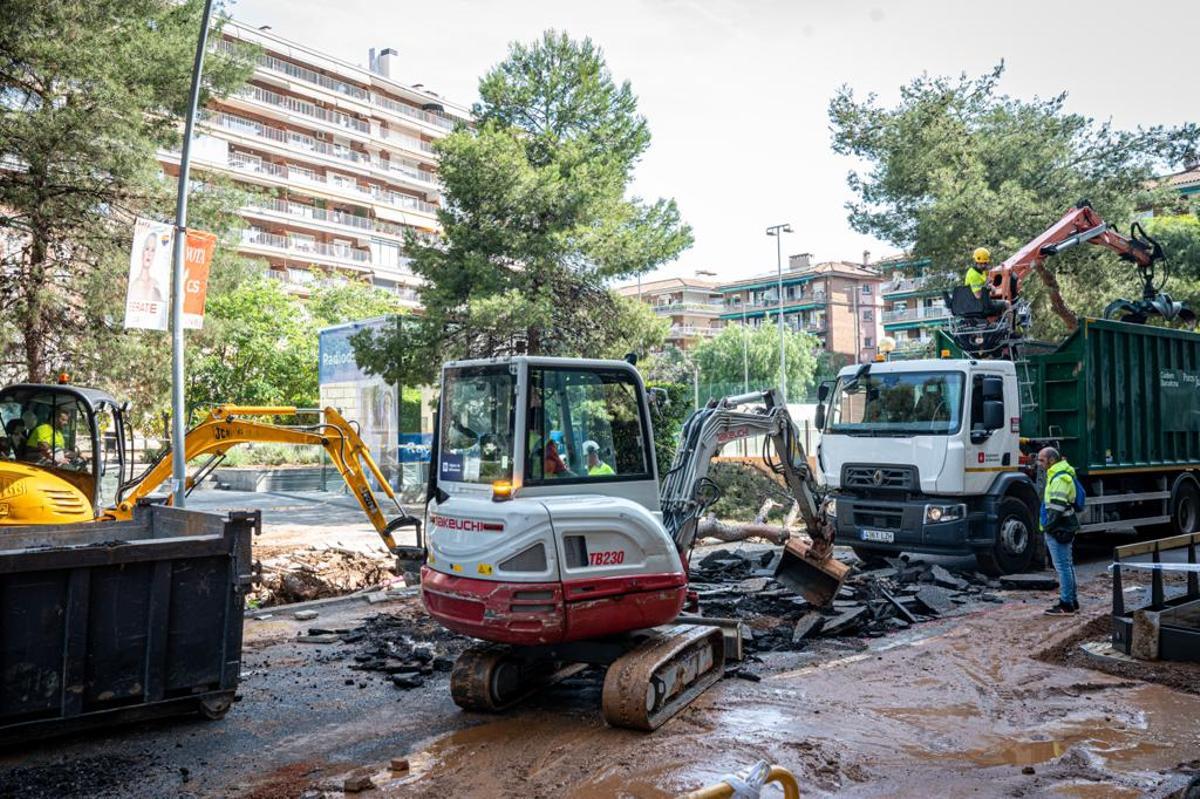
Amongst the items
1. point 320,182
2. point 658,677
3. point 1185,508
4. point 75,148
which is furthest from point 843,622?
point 320,182

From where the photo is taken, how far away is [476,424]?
7219mm

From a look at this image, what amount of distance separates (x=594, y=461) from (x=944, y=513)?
21.5ft

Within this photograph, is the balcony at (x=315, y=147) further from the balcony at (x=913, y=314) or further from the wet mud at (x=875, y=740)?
the wet mud at (x=875, y=740)

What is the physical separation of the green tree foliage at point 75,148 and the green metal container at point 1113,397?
1599 cm

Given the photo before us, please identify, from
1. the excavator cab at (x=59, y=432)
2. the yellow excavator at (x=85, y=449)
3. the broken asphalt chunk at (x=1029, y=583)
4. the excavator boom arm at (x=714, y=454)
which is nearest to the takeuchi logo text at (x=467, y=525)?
the excavator boom arm at (x=714, y=454)

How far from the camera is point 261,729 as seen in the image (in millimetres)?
6957

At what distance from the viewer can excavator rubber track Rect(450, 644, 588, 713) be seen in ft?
23.3

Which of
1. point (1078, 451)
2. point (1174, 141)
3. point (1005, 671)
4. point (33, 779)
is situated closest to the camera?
point (33, 779)

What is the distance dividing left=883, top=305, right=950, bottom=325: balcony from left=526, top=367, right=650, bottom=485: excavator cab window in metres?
77.2

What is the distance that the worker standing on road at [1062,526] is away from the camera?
10156 millimetres

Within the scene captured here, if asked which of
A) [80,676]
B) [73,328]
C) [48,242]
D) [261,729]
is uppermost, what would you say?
[48,242]

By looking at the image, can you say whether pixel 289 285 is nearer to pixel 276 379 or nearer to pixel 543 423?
pixel 276 379

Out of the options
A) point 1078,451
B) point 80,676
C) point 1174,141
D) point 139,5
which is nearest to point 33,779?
point 80,676

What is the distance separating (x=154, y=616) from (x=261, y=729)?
122 cm
